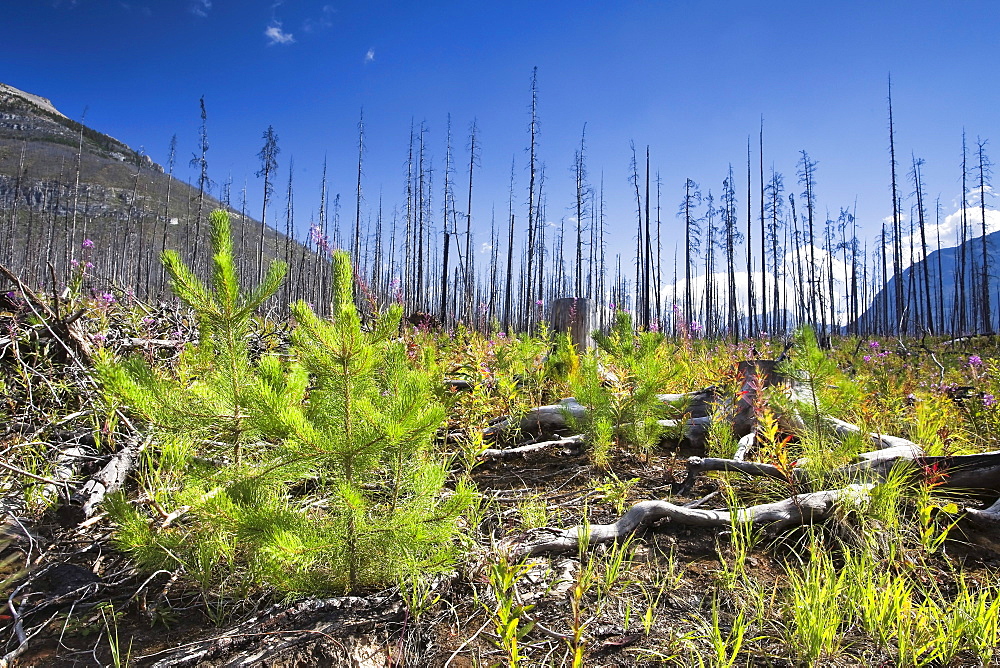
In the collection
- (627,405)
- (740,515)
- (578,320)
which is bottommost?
(740,515)

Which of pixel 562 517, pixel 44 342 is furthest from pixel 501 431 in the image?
pixel 44 342

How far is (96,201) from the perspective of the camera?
5747 cm

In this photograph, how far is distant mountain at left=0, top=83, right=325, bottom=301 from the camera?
1720 inches

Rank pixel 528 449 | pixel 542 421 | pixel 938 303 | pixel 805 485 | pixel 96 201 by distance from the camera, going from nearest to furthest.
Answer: pixel 805 485 → pixel 528 449 → pixel 542 421 → pixel 938 303 → pixel 96 201

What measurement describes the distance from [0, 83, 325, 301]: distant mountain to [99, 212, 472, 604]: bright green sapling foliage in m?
40.0

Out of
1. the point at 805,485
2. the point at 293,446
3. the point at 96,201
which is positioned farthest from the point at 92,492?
the point at 96,201

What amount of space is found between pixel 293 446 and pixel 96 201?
259 ft

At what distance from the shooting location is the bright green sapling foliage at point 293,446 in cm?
131

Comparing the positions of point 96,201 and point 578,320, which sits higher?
point 96,201

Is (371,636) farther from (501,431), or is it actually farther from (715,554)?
(501,431)

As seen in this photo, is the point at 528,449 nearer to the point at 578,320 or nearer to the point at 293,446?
the point at 293,446

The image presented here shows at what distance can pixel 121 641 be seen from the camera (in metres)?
1.42

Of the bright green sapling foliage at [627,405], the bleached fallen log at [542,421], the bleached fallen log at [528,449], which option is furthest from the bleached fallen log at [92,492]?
the bright green sapling foliage at [627,405]

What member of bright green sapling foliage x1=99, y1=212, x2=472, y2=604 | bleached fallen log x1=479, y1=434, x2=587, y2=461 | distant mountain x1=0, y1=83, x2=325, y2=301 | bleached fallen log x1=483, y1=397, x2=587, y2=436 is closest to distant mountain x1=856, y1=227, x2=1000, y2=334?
bleached fallen log x1=483, y1=397, x2=587, y2=436
